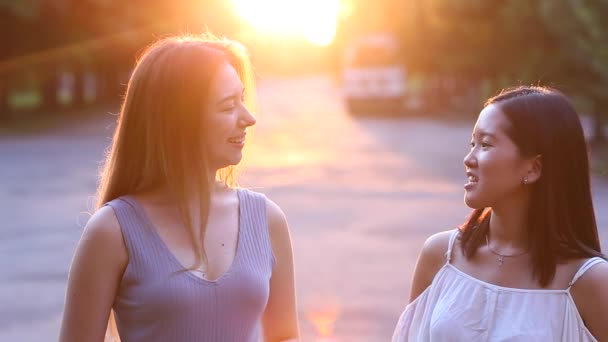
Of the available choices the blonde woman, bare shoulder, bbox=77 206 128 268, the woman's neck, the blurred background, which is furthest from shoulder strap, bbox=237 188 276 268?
the woman's neck

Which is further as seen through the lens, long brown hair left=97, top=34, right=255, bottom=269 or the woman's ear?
the woman's ear

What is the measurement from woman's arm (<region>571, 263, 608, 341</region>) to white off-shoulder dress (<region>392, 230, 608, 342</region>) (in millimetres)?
18

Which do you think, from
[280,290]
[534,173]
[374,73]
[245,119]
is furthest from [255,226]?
[374,73]

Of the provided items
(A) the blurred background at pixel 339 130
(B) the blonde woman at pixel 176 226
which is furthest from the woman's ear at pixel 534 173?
(B) the blonde woman at pixel 176 226

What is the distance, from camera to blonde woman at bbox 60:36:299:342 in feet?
8.16

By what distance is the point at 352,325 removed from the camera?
24.3 feet

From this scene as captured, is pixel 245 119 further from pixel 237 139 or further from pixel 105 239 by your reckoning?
pixel 105 239

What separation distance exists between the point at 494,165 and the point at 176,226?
93 centimetres

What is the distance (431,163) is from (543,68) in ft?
18.6

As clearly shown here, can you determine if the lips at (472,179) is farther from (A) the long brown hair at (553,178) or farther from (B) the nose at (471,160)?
(A) the long brown hair at (553,178)

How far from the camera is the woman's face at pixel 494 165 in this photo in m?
2.79

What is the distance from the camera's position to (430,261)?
118 inches

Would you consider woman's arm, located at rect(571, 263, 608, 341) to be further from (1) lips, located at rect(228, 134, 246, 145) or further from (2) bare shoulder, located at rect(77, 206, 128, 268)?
(2) bare shoulder, located at rect(77, 206, 128, 268)

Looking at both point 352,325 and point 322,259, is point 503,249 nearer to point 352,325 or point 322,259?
point 352,325
